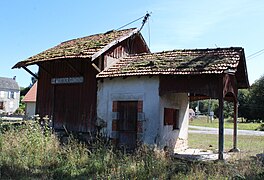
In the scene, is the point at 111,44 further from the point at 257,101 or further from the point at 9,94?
the point at 9,94

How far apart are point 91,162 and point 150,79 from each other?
5.42 meters

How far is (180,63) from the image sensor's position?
1323 cm

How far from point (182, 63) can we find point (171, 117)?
2.93 metres

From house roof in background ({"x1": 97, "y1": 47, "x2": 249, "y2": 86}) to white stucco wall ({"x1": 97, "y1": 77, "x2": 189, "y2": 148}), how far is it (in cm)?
45

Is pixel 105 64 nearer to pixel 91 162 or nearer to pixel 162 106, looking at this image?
pixel 162 106

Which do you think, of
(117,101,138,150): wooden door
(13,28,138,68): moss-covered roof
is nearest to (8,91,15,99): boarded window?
(13,28,138,68): moss-covered roof

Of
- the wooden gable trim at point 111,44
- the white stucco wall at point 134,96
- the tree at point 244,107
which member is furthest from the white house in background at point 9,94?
the white stucco wall at point 134,96

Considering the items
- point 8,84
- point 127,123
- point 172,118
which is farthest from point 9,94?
point 172,118

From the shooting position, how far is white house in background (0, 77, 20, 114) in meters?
69.7

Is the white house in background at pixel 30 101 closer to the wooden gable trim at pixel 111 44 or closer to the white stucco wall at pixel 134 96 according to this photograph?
the wooden gable trim at pixel 111 44

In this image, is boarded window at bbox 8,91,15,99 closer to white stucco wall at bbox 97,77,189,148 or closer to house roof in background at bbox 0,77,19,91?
house roof in background at bbox 0,77,19,91

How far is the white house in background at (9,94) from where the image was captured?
69.7 m

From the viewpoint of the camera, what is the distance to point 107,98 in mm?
14609

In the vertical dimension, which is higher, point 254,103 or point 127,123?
point 254,103
